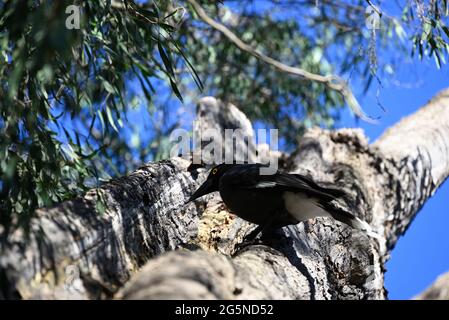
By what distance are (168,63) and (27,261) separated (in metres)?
1.58

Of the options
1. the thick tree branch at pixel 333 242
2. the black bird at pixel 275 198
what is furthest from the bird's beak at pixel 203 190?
the thick tree branch at pixel 333 242

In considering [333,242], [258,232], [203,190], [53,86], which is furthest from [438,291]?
[53,86]

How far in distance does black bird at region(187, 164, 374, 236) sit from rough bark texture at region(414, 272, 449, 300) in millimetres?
1142

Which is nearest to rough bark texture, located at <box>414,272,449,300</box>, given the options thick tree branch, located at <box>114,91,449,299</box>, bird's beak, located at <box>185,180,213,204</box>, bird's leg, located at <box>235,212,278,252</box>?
thick tree branch, located at <box>114,91,449,299</box>

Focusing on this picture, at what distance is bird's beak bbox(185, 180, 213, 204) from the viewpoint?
388cm

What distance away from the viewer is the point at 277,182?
3.70 m

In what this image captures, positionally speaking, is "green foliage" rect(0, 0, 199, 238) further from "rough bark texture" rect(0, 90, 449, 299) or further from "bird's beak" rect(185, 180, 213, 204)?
"bird's beak" rect(185, 180, 213, 204)

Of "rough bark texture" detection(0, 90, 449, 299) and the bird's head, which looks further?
the bird's head

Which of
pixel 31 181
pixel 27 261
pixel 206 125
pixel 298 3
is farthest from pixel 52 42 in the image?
pixel 298 3

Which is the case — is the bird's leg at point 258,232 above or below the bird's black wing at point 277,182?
below

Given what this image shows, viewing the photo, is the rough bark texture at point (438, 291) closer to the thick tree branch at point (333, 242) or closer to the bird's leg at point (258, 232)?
the thick tree branch at point (333, 242)

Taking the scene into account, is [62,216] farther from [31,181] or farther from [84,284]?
[31,181]

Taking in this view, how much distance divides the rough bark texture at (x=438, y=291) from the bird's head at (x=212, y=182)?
6.16 feet

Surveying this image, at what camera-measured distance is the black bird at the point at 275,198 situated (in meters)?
3.52
